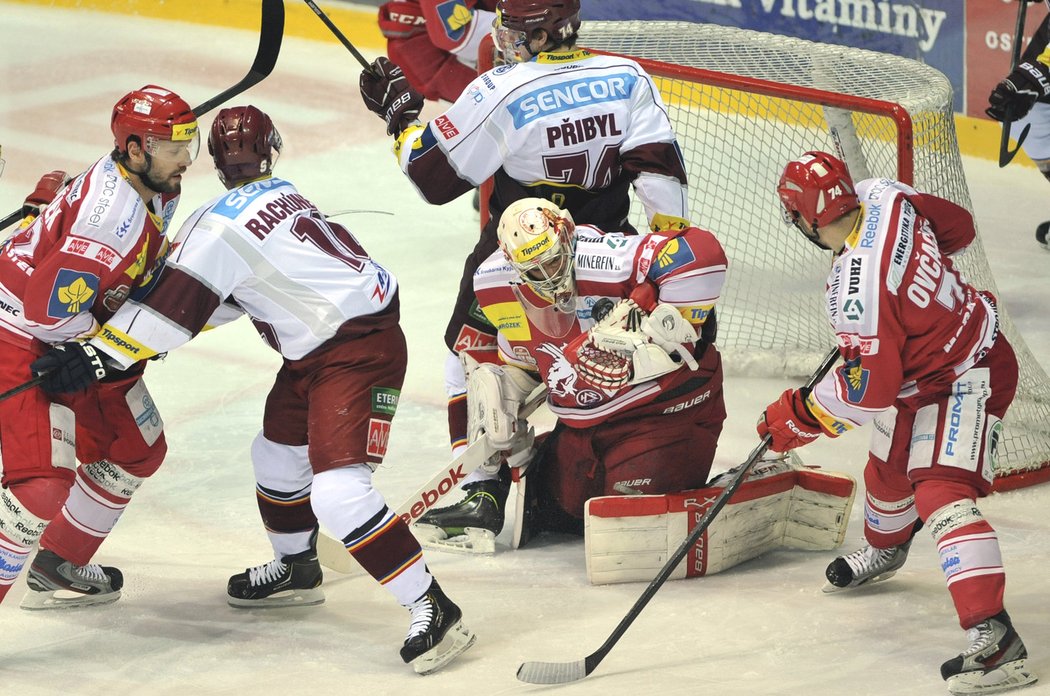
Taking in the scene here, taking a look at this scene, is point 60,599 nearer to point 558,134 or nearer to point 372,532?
point 372,532

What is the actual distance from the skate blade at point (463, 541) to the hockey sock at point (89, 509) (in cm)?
77

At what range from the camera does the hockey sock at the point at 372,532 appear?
3.29 metres

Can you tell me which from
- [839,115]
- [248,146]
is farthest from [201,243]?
[839,115]

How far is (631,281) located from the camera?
360 centimetres

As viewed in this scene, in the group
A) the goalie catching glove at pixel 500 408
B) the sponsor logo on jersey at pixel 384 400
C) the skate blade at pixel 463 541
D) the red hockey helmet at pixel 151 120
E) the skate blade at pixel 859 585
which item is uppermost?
the red hockey helmet at pixel 151 120

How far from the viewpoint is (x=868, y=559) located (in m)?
3.64

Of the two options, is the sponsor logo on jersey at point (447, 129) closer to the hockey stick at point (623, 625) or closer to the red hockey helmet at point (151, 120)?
the red hockey helmet at point (151, 120)

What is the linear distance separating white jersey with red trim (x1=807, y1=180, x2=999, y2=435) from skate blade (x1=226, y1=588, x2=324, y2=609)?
4.09 feet

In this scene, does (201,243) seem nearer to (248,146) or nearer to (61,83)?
(248,146)

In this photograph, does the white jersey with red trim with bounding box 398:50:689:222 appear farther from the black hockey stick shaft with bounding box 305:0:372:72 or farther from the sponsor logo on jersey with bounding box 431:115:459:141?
the black hockey stick shaft with bounding box 305:0:372:72

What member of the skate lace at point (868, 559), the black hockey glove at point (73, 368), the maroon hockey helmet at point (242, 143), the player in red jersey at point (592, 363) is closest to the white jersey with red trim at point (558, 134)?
the player in red jersey at point (592, 363)

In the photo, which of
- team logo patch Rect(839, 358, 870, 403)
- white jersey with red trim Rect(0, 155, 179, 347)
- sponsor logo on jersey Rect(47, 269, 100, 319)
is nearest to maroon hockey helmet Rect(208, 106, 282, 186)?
white jersey with red trim Rect(0, 155, 179, 347)

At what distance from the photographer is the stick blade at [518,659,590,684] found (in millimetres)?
3207

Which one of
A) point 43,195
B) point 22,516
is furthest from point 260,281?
point 43,195
